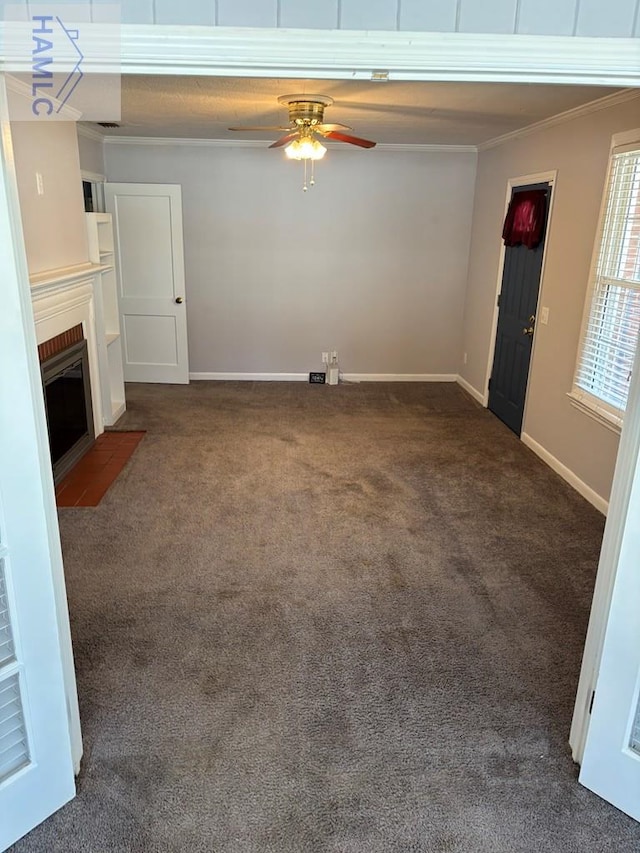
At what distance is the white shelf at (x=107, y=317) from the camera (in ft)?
16.4

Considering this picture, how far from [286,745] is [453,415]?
4189 mm

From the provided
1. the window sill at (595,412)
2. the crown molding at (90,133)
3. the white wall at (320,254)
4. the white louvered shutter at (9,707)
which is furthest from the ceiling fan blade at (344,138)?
the white louvered shutter at (9,707)

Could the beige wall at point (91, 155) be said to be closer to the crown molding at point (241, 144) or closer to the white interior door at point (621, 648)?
the crown molding at point (241, 144)

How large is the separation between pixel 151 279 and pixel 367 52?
17.9 feet

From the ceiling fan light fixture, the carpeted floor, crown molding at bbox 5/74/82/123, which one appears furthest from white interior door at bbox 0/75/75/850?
the ceiling fan light fixture

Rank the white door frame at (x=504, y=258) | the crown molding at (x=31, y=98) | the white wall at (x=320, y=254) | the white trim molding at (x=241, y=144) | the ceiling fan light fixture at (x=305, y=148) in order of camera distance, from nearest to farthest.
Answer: the crown molding at (x=31, y=98) → the ceiling fan light fixture at (x=305, y=148) → the white door frame at (x=504, y=258) → the white trim molding at (x=241, y=144) → the white wall at (x=320, y=254)

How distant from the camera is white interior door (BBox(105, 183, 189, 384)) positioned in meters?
6.20

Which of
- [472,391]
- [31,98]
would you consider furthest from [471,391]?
[31,98]

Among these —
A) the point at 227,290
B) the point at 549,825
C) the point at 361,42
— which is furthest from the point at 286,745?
the point at 227,290

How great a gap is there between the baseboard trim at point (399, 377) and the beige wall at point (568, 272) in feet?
6.53

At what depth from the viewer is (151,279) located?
647 cm

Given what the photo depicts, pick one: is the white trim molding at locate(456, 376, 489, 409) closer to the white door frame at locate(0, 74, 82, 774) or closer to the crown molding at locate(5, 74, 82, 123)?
the crown molding at locate(5, 74, 82, 123)

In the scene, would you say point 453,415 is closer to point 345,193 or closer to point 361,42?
point 345,193

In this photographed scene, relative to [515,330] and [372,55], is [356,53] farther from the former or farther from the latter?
[515,330]
